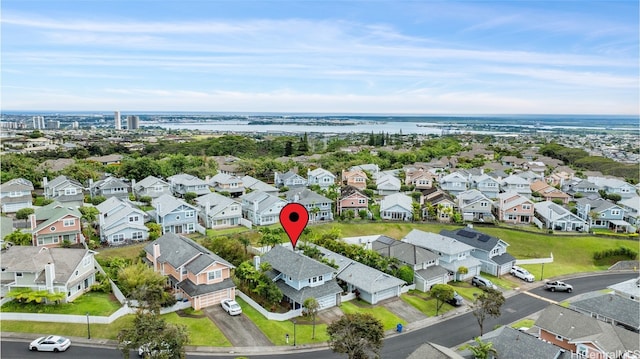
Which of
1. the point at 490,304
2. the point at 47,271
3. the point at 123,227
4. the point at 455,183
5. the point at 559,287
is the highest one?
the point at 455,183

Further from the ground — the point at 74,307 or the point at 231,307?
the point at 74,307

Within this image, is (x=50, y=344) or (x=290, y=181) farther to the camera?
(x=290, y=181)

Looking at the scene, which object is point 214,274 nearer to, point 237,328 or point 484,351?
point 237,328

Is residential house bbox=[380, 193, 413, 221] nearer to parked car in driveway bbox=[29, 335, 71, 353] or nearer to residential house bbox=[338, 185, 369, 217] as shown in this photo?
residential house bbox=[338, 185, 369, 217]

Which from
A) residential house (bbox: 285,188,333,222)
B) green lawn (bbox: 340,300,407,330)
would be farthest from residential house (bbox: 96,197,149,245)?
green lawn (bbox: 340,300,407,330)

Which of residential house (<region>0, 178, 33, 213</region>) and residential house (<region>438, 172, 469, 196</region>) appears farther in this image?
residential house (<region>438, 172, 469, 196</region>)

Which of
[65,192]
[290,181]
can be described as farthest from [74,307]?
[290,181]

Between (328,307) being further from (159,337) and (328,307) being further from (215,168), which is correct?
(215,168)
